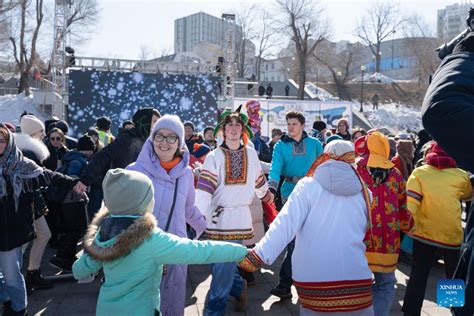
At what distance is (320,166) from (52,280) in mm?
3806

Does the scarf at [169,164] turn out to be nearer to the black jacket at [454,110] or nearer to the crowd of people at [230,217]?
the crowd of people at [230,217]

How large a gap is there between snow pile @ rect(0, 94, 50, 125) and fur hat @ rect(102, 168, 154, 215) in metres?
25.6

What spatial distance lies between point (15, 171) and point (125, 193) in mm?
1909

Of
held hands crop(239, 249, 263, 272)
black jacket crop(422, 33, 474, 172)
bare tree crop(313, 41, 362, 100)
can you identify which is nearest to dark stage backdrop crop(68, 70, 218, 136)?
held hands crop(239, 249, 263, 272)

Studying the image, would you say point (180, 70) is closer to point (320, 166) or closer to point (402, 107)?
point (320, 166)

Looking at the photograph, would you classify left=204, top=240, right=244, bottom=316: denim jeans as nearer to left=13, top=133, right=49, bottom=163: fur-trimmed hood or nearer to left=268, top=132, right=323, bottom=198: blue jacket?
left=268, top=132, right=323, bottom=198: blue jacket

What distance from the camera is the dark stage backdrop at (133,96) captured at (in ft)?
51.5

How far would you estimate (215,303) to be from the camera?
12.4ft

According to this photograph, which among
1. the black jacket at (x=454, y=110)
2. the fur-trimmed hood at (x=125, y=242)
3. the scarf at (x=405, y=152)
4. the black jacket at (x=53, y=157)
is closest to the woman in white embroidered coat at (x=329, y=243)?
the fur-trimmed hood at (x=125, y=242)

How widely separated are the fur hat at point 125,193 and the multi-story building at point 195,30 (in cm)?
10327

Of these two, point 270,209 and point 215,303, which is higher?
point 270,209

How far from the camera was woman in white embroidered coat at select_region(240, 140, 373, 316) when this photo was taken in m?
2.65

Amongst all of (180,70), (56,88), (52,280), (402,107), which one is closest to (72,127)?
(56,88)

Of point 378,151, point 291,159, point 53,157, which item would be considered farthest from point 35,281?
point 378,151
